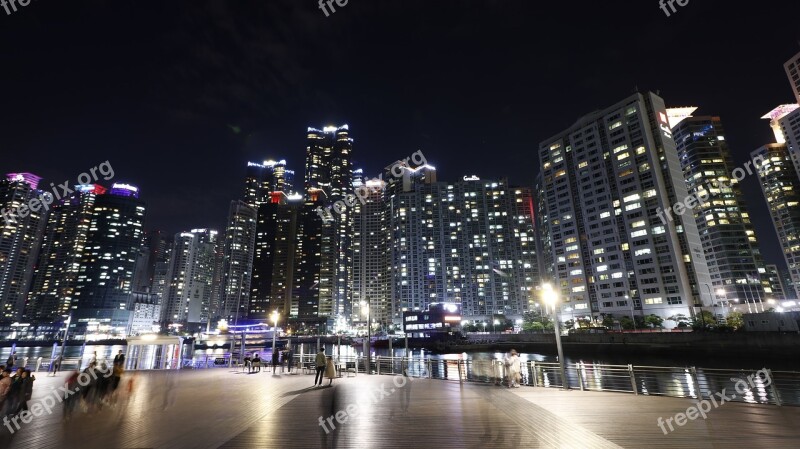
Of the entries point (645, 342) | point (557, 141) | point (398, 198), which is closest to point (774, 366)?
point (645, 342)

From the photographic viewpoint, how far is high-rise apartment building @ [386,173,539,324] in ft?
542

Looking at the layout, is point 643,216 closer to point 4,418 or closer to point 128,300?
point 4,418

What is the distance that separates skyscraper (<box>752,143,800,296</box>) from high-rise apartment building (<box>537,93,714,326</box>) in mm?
104369

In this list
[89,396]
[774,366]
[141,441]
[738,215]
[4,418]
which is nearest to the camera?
[141,441]

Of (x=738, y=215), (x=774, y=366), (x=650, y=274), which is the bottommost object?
(x=774, y=366)

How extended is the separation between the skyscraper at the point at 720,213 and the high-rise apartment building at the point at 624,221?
57.3 metres

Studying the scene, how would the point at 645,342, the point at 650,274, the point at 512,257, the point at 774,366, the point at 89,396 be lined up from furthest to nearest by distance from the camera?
the point at 512,257 < the point at 650,274 < the point at 645,342 < the point at 774,366 < the point at 89,396

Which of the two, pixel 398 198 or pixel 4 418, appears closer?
pixel 4 418

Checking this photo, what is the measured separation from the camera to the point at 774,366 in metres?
48.9

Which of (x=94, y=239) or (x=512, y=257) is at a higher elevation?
(x=94, y=239)

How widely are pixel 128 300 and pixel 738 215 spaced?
942 ft

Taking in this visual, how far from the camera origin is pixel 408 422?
10727mm

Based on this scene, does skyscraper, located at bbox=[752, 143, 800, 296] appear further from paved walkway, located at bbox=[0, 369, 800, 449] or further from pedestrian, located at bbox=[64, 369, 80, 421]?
pedestrian, located at bbox=[64, 369, 80, 421]

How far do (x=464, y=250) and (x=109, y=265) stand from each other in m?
183
